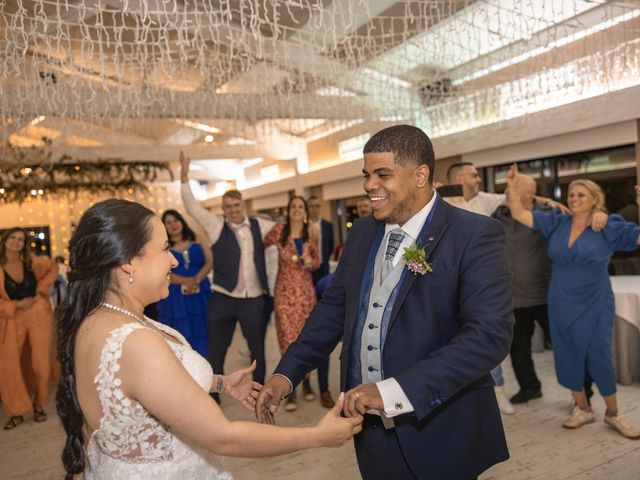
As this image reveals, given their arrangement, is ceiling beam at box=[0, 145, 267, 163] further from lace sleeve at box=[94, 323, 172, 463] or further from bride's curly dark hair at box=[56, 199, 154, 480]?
lace sleeve at box=[94, 323, 172, 463]

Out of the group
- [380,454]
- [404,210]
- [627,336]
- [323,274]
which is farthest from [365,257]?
[627,336]

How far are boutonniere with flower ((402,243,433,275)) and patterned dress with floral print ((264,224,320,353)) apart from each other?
280 cm

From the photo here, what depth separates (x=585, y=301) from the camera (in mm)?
3365

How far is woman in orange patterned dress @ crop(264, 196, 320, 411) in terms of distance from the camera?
4.26 meters

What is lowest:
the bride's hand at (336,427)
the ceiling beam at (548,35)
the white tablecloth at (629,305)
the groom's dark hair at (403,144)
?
the white tablecloth at (629,305)

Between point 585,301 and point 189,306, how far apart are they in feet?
10.2

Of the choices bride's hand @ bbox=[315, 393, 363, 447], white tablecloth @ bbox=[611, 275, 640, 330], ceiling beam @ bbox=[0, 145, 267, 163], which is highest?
ceiling beam @ bbox=[0, 145, 267, 163]

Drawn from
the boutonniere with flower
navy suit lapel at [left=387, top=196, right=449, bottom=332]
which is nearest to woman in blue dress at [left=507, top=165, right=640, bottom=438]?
navy suit lapel at [left=387, top=196, right=449, bottom=332]

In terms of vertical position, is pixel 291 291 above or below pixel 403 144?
below

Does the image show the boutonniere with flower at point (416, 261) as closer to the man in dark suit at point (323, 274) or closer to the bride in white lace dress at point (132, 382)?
the bride in white lace dress at point (132, 382)

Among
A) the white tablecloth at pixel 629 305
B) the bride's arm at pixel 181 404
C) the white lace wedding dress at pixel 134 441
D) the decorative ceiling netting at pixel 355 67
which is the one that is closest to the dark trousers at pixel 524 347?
the white tablecloth at pixel 629 305

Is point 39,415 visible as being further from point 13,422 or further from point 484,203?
point 484,203

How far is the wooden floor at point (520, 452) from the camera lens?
2.90 metres

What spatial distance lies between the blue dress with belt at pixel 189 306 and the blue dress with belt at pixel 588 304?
2872mm
